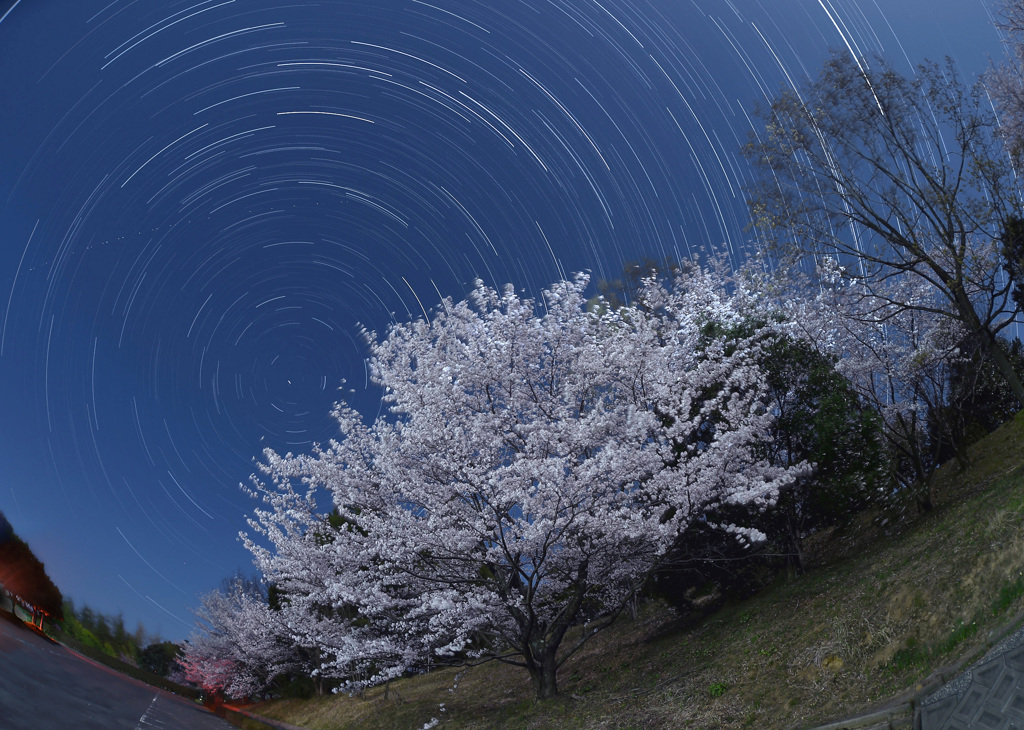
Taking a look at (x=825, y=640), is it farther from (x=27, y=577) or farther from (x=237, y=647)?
(x=237, y=647)

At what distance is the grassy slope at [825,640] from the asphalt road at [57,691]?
259 inches

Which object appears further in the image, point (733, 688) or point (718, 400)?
point (718, 400)

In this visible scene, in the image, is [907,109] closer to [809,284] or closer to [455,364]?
[809,284]

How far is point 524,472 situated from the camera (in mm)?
10719

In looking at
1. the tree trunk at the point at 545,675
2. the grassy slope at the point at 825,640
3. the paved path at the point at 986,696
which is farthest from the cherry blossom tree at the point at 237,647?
the paved path at the point at 986,696

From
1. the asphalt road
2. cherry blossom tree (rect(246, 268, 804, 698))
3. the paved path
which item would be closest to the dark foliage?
the asphalt road

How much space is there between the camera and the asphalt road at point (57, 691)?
5.91 meters

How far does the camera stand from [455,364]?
13.0 meters

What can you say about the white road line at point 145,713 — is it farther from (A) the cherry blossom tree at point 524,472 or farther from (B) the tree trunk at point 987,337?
(B) the tree trunk at point 987,337

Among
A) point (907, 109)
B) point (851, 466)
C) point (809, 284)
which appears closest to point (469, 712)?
point (851, 466)

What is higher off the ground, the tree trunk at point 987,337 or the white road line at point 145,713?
the tree trunk at point 987,337

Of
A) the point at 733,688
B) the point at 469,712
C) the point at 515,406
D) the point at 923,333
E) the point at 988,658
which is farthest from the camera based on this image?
the point at 923,333

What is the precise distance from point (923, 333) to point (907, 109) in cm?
613

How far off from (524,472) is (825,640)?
5121mm
